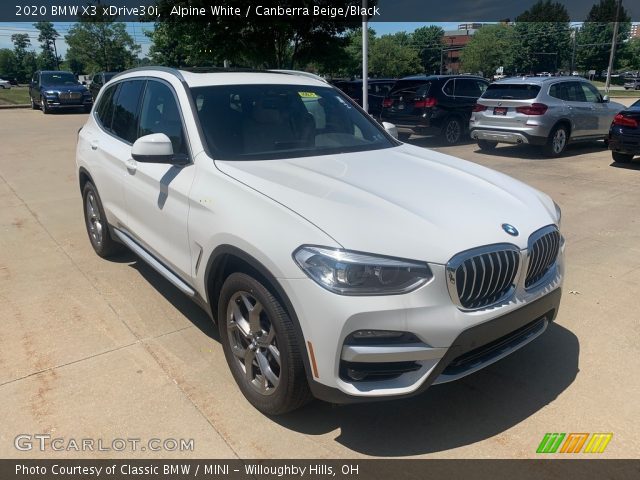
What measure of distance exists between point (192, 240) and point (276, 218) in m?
0.81

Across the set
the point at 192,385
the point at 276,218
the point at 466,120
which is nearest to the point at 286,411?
the point at 192,385

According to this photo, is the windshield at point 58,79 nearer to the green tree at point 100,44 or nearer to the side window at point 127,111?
the side window at point 127,111

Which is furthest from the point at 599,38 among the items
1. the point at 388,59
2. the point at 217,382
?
the point at 217,382

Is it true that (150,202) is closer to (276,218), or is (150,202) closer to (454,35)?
(276,218)

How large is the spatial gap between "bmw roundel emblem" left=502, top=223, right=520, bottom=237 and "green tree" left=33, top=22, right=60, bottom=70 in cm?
9438

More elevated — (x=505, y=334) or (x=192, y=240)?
(x=192, y=240)

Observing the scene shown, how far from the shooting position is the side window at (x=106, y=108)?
4961 mm

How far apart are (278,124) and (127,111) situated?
156 centimetres

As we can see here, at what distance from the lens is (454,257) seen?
96.6 inches

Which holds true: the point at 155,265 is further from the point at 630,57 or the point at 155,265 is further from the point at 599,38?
the point at 630,57

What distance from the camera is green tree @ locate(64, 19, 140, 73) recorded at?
171ft

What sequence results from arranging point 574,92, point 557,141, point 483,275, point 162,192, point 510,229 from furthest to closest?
point 574,92 → point 557,141 → point 162,192 → point 510,229 → point 483,275

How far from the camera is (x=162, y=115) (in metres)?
3.92

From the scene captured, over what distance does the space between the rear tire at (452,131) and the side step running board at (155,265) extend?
1029 centimetres
